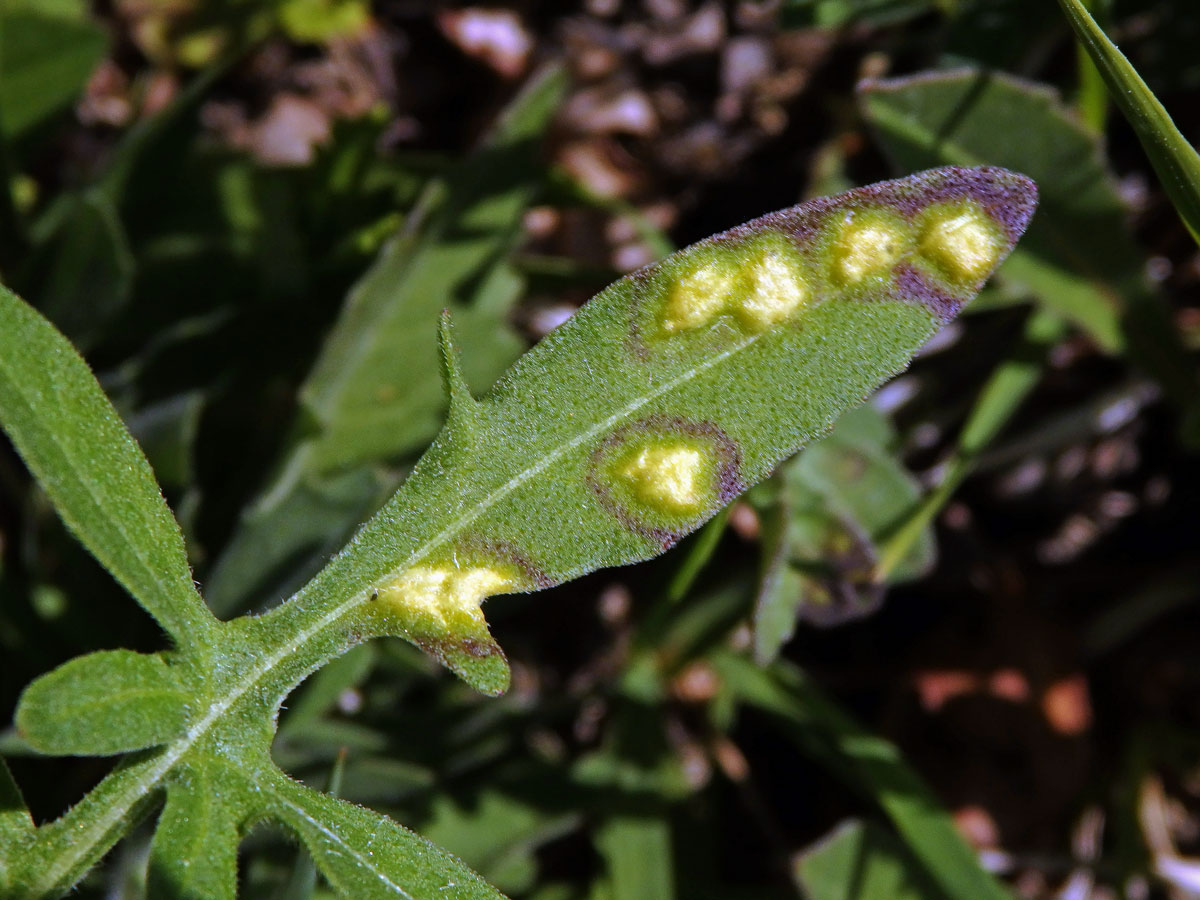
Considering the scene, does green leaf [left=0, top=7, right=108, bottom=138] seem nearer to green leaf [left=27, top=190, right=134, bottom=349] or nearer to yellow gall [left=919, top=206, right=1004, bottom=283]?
green leaf [left=27, top=190, right=134, bottom=349]

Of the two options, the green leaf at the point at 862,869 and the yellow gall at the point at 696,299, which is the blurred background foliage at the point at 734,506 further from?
the yellow gall at the point at 696,299

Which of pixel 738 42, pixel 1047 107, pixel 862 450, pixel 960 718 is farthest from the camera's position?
pixel 738 42

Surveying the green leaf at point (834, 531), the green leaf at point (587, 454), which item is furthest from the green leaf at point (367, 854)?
the green leaf at point (834, 531)

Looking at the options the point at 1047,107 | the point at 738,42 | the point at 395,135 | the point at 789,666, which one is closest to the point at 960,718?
the point at 789,666

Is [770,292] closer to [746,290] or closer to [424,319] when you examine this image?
[746,290]

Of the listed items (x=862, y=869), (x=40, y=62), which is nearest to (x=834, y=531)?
(x=862, y=869)

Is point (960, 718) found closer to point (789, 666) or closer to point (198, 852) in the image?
point (789, 666)

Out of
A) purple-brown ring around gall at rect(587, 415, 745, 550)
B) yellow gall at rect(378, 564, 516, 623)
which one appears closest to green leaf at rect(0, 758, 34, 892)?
yellow gall at rect(378, 564, 516, 623)
